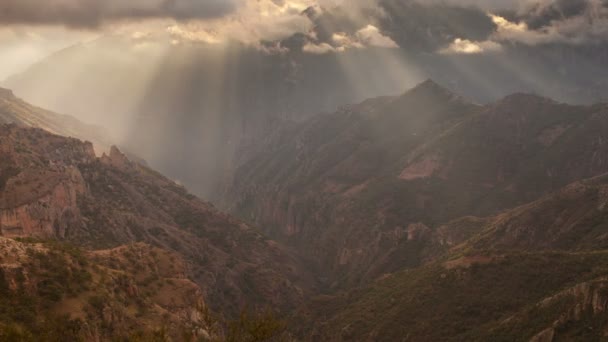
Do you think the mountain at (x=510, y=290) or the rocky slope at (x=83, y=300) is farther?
the mountain at (x=510, y=290)

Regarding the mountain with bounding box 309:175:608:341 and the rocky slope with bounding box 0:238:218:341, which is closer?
the rocky slope with bounding box 0:238:218:341

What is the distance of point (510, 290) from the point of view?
132 meters

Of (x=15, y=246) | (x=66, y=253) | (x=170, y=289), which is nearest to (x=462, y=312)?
(x=170, y=289)

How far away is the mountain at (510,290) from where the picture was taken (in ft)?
350

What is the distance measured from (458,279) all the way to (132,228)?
113 m

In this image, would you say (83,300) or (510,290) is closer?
(83,300)

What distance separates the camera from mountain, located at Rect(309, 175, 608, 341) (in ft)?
350

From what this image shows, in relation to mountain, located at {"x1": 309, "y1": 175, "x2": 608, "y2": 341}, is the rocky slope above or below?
above

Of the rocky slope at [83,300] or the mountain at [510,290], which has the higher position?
the rocky slope at [83,300]

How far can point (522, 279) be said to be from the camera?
13312cm

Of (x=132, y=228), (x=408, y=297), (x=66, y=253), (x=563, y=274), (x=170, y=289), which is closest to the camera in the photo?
(x=66, y=253)

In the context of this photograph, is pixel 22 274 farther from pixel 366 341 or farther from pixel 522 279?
pixel 522 279

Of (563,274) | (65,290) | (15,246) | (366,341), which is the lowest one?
(366,341)

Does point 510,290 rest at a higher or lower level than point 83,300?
lower
